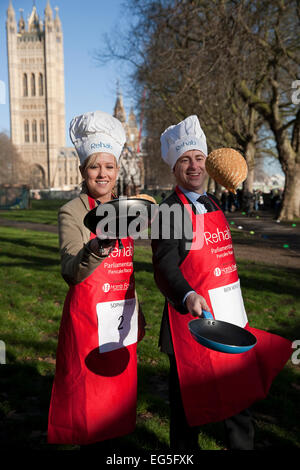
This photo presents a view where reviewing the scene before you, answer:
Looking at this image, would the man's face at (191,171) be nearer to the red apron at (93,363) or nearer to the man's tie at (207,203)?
the man's tie at (207,203)

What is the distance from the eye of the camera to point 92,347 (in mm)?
2404

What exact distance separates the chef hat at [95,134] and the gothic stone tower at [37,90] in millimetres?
106436

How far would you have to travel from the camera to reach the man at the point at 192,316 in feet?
7.95

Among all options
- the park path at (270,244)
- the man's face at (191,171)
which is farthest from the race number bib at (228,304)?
the park path at (270,244)

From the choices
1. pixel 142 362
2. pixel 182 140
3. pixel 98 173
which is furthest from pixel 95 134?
pixel 142 362

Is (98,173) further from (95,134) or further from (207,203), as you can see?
(207,203)

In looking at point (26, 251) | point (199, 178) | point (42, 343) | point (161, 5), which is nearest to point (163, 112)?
point (161, 5)

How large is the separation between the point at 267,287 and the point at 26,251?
6691mm

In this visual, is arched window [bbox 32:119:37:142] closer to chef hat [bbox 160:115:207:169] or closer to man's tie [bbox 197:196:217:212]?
chef hat [bbox 160:115:207:169]

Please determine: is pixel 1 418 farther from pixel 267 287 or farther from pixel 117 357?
pixel 267 287

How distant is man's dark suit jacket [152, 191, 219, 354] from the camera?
87.5 inches

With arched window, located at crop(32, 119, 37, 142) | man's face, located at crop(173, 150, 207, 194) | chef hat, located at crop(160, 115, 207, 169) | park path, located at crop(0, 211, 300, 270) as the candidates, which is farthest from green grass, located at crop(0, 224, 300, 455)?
arched window, located at crop(32, 119, 37, 142)

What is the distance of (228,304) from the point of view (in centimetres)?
250

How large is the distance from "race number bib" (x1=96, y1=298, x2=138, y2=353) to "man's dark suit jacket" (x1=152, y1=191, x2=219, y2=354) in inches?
8.7
